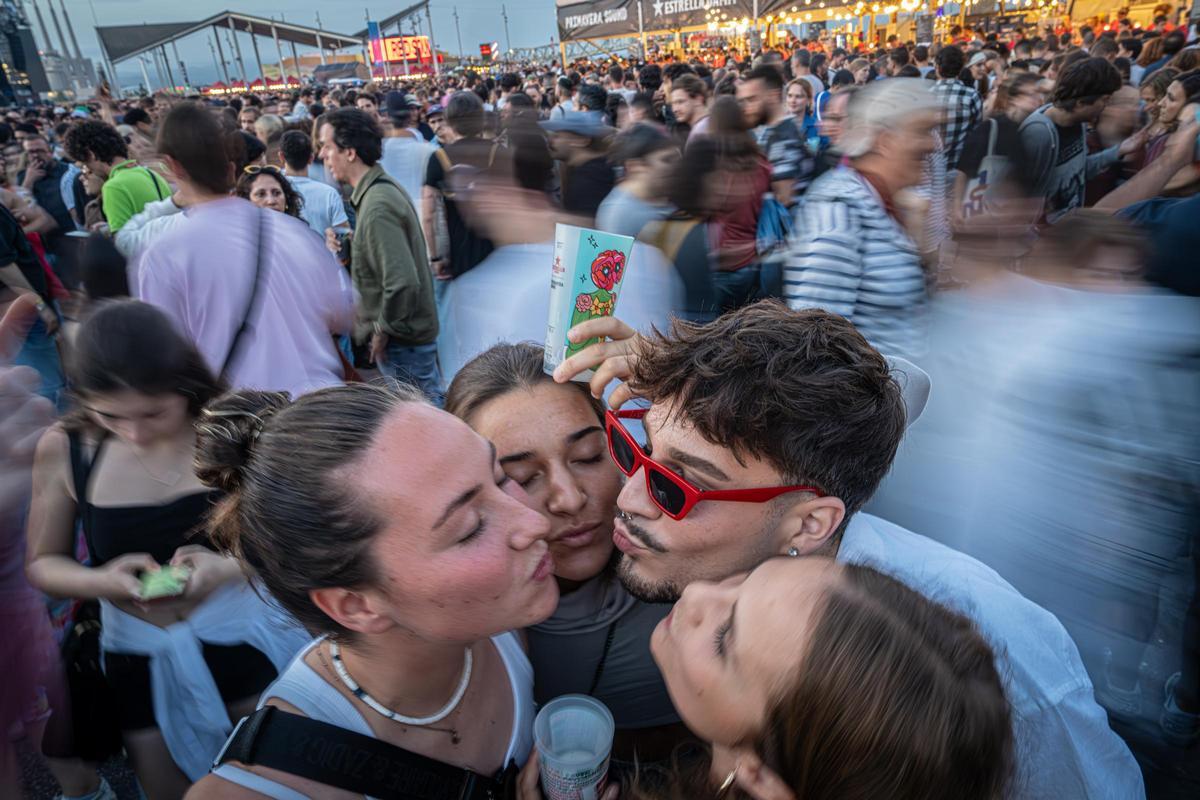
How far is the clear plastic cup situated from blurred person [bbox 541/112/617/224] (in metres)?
3.37

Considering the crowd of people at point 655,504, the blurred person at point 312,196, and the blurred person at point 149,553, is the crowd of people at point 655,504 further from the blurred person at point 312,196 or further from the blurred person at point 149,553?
the blurred person at point 312,196

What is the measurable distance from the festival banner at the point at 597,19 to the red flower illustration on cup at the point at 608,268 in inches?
962

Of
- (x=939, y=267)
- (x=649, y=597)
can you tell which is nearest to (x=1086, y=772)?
(x=649, y=597)

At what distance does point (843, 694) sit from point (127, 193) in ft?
17.5

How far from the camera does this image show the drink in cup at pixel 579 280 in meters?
1.52

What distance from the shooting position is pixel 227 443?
4.43ft

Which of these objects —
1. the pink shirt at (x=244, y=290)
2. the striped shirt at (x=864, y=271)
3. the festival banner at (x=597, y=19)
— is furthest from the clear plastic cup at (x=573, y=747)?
the festival banner at (x=597, y=19)

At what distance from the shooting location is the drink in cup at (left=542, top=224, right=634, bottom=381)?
1519 millimetres

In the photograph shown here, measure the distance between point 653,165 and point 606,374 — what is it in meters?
2.64

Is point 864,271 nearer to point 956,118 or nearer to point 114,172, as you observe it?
point 956,118

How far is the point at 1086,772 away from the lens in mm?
1366

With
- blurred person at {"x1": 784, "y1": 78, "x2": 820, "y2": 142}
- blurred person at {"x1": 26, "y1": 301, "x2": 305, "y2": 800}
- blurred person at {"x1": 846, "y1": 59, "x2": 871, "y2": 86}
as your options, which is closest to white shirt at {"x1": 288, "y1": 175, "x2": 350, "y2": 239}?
blurred person at {"x1": 26, "y1": 301, "x2": 305, "y2": 800}

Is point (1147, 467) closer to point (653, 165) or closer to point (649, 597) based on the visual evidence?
point (649, 597)

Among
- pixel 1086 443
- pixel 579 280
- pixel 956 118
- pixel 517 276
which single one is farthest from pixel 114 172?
pixel 956 118
